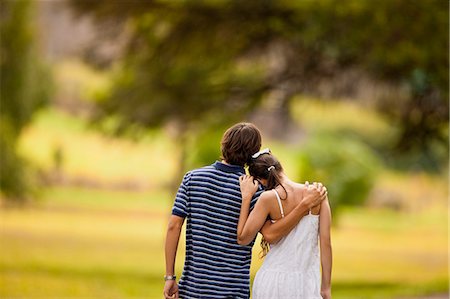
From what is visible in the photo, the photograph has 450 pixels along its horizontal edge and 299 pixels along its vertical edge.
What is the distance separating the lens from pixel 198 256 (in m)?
6.12

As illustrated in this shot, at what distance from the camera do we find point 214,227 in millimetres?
6090

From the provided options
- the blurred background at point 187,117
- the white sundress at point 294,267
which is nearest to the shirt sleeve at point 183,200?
the white sundress at point 294,267

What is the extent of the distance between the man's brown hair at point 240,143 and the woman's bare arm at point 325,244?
0.52 metres

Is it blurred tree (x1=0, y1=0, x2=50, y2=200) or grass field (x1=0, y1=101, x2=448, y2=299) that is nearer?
grass field (x1=0, y1=101, x2=448, y2=299)

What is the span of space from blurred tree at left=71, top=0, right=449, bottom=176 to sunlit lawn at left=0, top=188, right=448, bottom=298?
11.2 ft

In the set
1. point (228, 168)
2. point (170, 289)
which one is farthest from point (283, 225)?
point (170, 289)

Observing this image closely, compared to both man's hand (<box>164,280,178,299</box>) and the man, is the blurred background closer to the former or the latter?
the man

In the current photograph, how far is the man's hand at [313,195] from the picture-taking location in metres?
6.11

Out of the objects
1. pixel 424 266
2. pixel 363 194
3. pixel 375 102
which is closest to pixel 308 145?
pixel 363 194

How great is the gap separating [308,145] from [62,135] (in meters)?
10.9

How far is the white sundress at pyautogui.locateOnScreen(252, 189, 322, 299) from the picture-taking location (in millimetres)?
6148

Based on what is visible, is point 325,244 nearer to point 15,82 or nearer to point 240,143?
point 240,143

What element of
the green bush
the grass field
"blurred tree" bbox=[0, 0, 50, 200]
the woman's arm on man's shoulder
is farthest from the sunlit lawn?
the woman's arm on man's shoulder

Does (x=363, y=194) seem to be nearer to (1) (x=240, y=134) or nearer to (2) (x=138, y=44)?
(2) (x=138, y=44)
